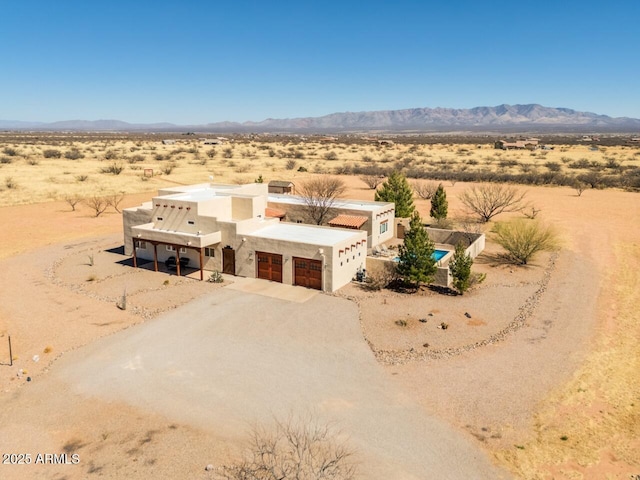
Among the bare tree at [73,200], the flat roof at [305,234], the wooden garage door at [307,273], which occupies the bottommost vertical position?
the wooden garage door at [307,273]

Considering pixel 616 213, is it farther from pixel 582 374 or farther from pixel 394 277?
pixel 582 374

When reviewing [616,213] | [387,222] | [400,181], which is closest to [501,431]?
[387,222]

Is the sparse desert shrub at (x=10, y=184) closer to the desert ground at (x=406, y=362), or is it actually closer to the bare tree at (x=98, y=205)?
the bare tree at (x=98, y=205)

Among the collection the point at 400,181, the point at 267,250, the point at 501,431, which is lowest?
the point at 501,431

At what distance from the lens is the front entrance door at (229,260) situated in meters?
28.3

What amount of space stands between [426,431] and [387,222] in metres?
24.5

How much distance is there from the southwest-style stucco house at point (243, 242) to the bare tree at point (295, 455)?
1226 centimetres

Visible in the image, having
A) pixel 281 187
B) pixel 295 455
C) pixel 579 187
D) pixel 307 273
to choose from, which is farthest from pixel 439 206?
pixel 579 187

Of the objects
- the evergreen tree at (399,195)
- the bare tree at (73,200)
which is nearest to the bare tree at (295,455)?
the evergreen tree at (399,195)

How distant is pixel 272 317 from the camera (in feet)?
72.3

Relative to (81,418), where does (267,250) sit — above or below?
above

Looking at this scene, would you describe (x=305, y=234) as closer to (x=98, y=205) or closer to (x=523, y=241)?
(x=523, y=241)

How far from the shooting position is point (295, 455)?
12.7 meters

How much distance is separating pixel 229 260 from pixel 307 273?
5384 mm
